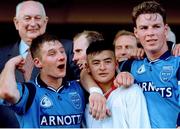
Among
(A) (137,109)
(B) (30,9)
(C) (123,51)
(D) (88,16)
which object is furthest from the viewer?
(D) (88,16)

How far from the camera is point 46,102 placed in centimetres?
311

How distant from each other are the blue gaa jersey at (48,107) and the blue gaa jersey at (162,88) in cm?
39

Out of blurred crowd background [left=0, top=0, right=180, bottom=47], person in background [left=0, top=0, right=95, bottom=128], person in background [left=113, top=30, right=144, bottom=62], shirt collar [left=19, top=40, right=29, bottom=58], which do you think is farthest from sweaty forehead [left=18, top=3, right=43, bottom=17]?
blurred crowd background [left=0, top=0, right=180, bottom=47]

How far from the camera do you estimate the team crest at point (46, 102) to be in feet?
10.2

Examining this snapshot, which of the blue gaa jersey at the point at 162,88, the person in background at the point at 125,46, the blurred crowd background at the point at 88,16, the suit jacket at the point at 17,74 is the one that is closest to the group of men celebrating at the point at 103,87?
the blue gaa jersey at the point at 162,88

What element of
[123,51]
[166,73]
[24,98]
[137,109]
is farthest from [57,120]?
[123,51]

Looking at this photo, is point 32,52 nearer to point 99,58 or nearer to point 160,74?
point 99,58

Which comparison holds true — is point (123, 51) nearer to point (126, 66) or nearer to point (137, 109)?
point (126, 66)

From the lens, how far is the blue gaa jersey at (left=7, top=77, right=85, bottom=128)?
3051 mm

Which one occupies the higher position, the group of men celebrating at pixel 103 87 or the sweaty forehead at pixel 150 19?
the sweaty forehead at pixel 150 19

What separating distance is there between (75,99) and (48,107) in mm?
173

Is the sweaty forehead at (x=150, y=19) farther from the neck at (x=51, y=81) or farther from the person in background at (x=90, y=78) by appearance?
the neck at (x=51, y=81)

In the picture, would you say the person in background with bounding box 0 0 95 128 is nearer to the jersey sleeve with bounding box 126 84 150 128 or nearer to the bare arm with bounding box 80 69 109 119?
the bare arm with bounding box 80 69 109 119

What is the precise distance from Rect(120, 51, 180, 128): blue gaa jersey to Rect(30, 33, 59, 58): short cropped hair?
22.1 inches
